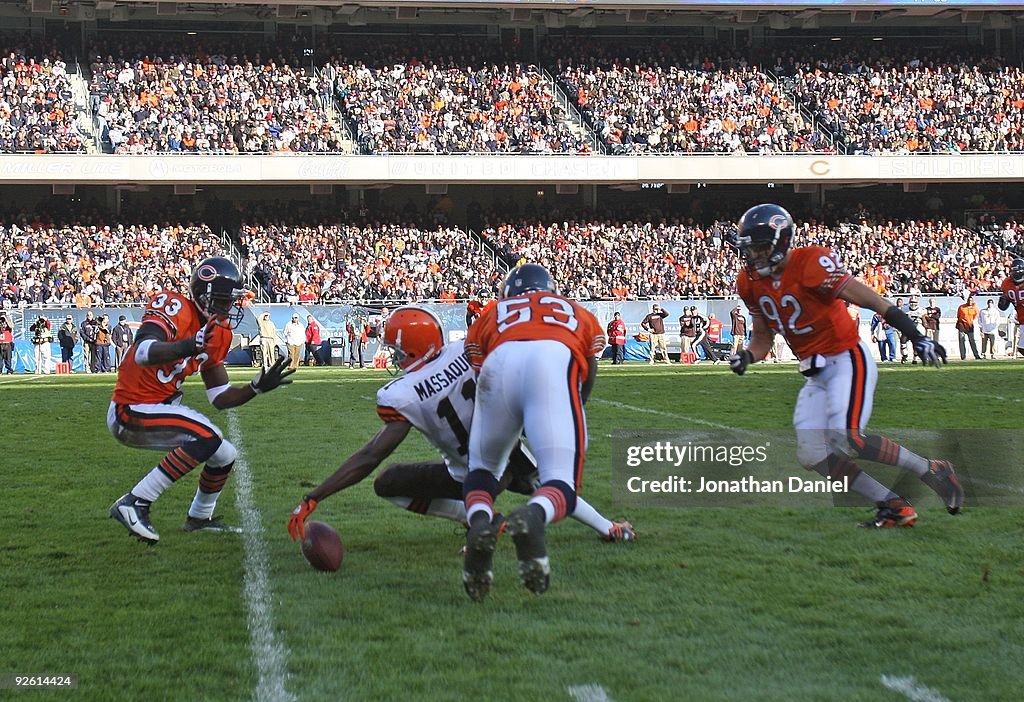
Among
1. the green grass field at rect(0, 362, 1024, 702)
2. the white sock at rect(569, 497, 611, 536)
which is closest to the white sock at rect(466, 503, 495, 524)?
the green grass field at rect(0, 362, 1024, 702)

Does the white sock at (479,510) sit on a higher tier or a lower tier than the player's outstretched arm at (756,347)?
lower

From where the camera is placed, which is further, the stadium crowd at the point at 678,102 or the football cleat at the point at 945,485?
the stadium crowd at the point at 678,102

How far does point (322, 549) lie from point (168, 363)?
1482 mm

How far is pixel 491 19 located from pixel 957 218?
1539 centimetres

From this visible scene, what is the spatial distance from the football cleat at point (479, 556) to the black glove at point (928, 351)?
7.88 feet

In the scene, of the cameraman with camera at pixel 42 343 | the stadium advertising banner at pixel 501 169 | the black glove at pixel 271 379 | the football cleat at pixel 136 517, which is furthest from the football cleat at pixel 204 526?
the stadium advertising banner at pixel 501 169

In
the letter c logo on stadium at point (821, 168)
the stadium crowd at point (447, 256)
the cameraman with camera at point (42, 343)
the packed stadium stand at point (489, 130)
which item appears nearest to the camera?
the cameraman with camera at point (42, 343)

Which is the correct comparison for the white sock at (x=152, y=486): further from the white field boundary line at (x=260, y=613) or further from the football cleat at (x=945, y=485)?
the football cleat at (x=945, y=485)

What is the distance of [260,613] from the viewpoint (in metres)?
4.64

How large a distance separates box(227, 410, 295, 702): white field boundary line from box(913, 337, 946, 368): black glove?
Answer: 3152 millimetres

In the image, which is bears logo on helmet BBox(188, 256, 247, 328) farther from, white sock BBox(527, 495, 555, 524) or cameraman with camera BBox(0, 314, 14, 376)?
cameraman with camera BBox(0, 314, 14, 376)

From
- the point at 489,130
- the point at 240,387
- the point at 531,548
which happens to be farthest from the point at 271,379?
the point at 489,130

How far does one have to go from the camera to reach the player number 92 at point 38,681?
3.71 m

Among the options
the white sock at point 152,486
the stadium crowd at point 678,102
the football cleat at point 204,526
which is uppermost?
the stadium crowd at point 678,102
